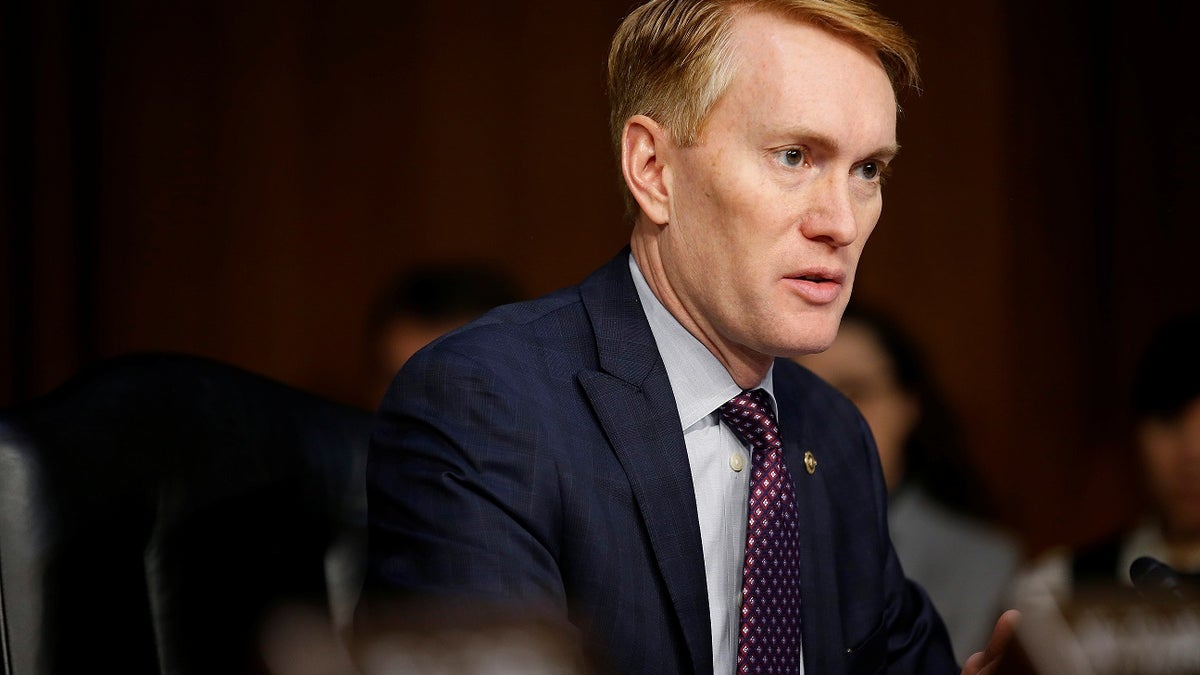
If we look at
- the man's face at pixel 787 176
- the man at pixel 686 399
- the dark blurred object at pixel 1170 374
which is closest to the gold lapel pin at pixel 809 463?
the man at pixel 686 399

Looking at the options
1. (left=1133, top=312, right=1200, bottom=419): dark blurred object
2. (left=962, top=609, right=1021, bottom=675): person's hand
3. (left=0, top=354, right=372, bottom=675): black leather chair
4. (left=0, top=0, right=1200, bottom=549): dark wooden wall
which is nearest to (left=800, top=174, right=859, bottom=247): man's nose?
(left=962, top=609, right=1021, bottom=675): person's hand

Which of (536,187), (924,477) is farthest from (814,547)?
(536,187)

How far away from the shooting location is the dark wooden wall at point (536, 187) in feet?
8.33

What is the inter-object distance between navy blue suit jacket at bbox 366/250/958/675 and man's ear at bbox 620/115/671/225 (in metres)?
0.07

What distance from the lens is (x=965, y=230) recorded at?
115 inches

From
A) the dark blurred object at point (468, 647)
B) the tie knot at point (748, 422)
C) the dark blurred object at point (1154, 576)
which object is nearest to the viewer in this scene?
the dark blurred object at point (468, 647)

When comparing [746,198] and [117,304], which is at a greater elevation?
[746,198]

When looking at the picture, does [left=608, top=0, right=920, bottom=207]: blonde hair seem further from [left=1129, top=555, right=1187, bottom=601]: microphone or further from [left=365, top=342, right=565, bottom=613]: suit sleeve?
[left=1129, top=555, right=1187, bottom=601]: microphone

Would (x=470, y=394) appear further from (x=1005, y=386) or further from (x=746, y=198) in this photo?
(x=1005, y=386)

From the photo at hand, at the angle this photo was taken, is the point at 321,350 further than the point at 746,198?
Yes

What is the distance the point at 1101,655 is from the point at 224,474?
0.82 meters

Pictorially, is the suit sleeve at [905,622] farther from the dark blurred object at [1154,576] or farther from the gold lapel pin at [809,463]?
the dark blurred object at [1154,576]

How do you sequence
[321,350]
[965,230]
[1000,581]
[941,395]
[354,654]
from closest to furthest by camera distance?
1. [354,654]
2. [1000,581]
3. [941,395]
4. [321,350]
5. [965,230]

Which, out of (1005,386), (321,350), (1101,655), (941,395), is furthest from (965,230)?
(1101,655)
